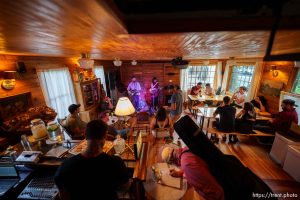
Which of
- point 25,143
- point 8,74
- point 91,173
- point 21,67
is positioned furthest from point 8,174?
point 21,67

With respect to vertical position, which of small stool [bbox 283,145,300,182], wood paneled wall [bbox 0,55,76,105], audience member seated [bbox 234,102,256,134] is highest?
wood paneled wall [bbox 0,55,76,105]

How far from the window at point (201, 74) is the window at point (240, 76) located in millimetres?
1009

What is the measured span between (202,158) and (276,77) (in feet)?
14.3

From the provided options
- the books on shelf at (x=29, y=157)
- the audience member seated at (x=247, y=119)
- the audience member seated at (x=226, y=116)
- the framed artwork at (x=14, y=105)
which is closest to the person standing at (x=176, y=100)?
the audience member seated at (x=226, y=116)

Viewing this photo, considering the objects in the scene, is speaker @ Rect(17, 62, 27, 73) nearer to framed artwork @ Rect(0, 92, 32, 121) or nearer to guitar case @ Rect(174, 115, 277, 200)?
framed artwork @ Rect(0, 92, 32, 121)

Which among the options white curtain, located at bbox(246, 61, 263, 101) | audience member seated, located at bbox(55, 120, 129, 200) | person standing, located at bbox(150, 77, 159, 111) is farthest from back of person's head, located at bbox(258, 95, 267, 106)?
audience member seated, located at bbox(55, 120, 129, 200)

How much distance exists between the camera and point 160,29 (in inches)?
36.5

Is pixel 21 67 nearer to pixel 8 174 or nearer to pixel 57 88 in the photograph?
pixel 57 88

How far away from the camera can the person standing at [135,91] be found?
6559 mm

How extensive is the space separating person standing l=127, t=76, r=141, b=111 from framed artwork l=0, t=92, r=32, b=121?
4.17 meters

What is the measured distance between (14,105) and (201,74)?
7263mm

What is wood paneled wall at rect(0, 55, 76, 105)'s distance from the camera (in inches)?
89.9

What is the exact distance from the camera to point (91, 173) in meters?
1.10

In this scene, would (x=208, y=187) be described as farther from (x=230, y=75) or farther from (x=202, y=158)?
(x=230, y=75)
